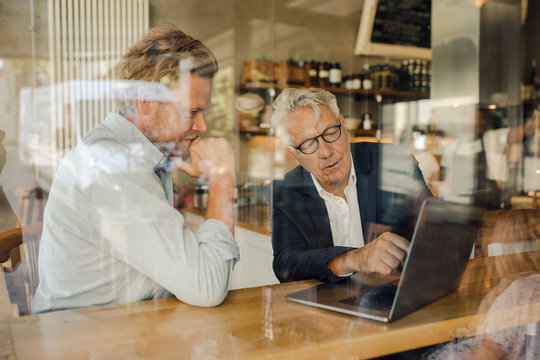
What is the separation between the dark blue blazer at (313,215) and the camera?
150cm

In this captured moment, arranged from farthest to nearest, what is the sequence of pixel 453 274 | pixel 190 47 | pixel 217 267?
pixel 190 47 → pixel 453 274 → pixel 217 267

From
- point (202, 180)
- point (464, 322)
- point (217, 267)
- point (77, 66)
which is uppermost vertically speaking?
point (77, 66)

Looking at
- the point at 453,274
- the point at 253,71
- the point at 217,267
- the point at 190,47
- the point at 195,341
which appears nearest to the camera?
the point at 195,341

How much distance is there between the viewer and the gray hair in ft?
5.15

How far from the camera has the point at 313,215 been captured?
5.26ft

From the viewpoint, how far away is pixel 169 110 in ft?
4.17

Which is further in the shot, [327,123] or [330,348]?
[327,123]

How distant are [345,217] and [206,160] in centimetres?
58

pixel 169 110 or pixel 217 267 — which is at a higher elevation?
pixel 169 110

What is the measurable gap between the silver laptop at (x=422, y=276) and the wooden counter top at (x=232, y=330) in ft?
0.11

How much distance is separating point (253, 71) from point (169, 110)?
0.97m

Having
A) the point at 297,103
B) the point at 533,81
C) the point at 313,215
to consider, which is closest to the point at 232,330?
the point at 313,215

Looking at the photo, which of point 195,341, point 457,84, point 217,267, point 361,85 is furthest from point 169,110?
point 457,84

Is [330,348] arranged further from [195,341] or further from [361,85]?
[361,85]
